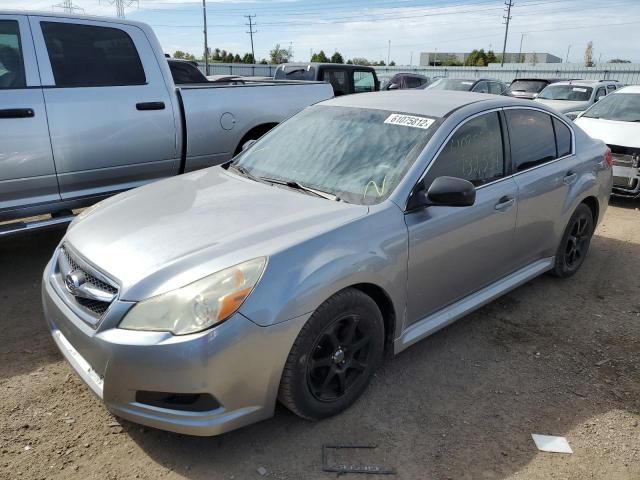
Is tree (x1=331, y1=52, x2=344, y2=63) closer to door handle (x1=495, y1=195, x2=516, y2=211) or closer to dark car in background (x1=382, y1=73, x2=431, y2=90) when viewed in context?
dark car in background (x1=382, y1=73, x2=431, y2=90)

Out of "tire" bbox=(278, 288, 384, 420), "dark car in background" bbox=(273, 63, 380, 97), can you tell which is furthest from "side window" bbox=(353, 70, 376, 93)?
"tire" bbox=(278, 288, 384, 420)

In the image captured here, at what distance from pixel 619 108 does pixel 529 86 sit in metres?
9.09

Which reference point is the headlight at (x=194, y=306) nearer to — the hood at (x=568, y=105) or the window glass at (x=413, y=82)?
the hood at (x=568, y=105)

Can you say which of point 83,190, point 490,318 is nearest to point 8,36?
point 83,190

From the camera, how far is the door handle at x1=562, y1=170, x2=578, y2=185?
14.2ft

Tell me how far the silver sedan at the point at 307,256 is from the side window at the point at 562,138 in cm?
7

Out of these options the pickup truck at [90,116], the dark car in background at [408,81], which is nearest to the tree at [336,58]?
the dark car in background at [408,81]

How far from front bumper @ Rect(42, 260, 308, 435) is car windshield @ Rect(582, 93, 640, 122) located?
798cm

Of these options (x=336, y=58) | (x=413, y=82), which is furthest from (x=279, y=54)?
(x=413, y=82)

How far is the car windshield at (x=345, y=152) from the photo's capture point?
10.5 ft

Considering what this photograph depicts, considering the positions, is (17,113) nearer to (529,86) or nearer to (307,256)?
(307,256)

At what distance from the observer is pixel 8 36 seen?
14.2 ft

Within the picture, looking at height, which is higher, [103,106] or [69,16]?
[69,16]

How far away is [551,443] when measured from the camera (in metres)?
2.81
